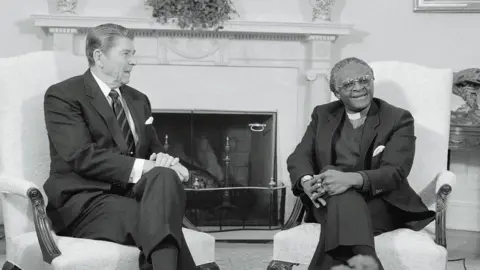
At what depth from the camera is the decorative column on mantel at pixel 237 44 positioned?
4.86m

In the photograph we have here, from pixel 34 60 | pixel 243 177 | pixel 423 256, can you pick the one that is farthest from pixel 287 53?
pixel 423 256

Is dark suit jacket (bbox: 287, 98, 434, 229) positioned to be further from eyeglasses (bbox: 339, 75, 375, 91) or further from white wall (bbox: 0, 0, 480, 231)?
white wall (bbox: 0, 0, 480, 231)

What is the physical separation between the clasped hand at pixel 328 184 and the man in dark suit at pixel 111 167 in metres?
0.52

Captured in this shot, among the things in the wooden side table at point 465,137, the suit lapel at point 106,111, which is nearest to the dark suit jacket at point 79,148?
the suit lapel at point 106,111

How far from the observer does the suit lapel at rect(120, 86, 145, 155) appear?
10.2 ft

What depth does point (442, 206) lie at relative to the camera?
2.94 meters

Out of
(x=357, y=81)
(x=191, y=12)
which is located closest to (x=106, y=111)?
(x=357, y=81)

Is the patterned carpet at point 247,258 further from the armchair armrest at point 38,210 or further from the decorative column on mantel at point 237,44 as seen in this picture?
the armchair armrest at point 38,210

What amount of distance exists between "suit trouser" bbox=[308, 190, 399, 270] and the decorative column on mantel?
2.38m

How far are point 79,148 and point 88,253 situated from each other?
46 centimetres

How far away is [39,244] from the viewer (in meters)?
2.73

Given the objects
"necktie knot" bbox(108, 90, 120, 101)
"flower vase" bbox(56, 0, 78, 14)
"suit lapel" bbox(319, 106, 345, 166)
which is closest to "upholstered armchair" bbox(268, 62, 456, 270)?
"suit lapel" bbox(319, 106, 345, 166)

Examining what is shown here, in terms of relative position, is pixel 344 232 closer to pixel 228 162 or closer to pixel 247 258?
pixel 247 258

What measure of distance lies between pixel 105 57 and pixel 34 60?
1.37 feet
